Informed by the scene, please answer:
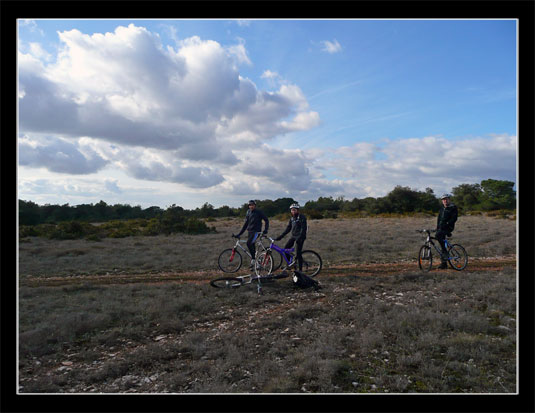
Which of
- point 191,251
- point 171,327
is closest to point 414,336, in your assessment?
point 171,327

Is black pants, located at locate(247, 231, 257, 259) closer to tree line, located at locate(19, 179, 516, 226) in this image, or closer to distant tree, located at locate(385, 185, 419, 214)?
tree line, located at locate(19, 179, 516, 226)

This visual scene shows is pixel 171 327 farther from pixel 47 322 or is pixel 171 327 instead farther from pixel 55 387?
pixel 47 322

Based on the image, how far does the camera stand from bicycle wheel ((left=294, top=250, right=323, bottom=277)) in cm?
948

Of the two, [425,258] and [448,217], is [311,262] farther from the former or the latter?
[448,217]

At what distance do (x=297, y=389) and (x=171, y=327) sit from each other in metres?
3.36

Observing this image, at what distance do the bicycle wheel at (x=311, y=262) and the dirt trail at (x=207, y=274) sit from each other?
0.37 meters

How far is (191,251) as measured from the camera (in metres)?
16.2

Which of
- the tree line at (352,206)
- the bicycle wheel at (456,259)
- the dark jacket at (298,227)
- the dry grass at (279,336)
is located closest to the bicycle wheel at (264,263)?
the dry grass at (279,336)

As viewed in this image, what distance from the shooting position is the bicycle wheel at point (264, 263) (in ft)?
30.7

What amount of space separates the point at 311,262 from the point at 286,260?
3.52 feet

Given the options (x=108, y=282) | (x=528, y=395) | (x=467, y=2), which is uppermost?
(x=467, y=2)

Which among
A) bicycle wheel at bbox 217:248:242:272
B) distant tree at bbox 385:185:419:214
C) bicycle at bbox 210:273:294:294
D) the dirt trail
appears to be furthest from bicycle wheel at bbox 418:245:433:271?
distant tree at bbox 385:185:419:214

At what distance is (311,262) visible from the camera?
9609 mm

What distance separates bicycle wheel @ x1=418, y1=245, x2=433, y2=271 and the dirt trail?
0.80 feet
